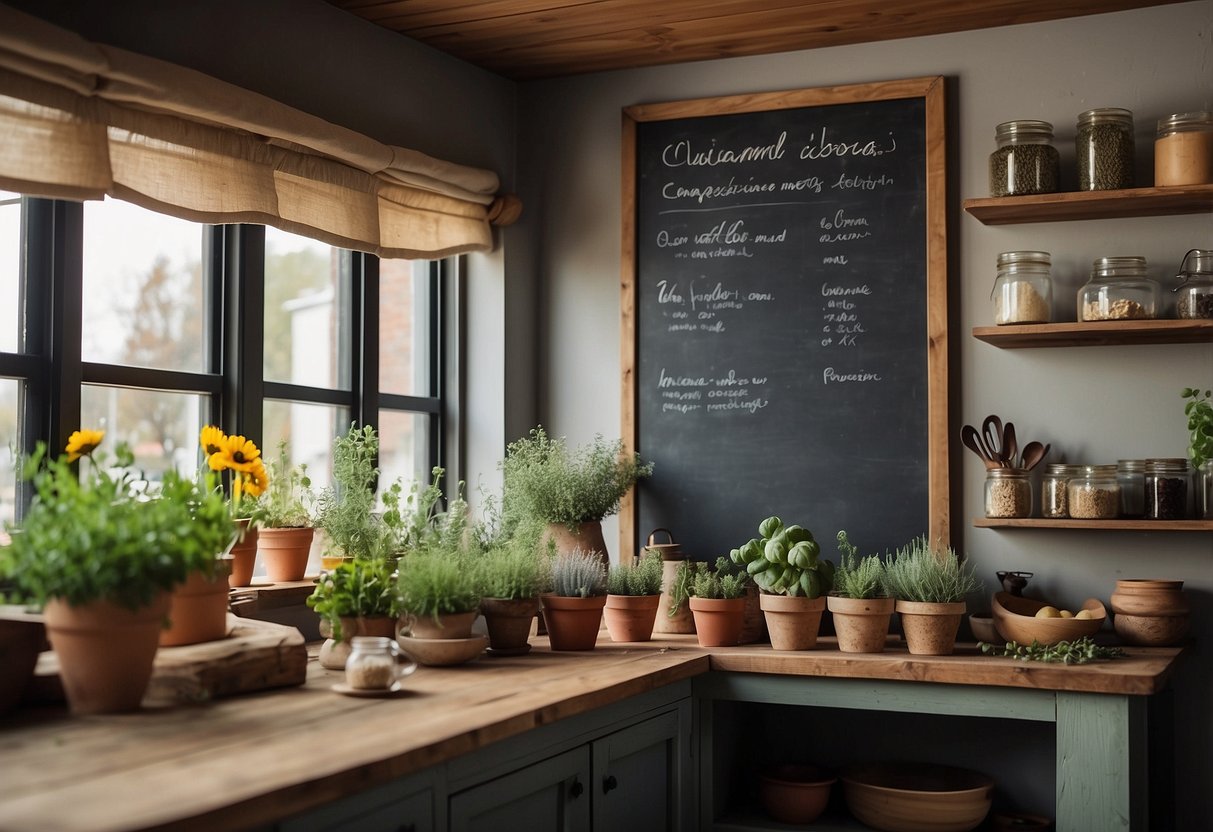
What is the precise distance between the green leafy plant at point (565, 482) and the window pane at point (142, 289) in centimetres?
99

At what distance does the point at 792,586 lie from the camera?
124 inches

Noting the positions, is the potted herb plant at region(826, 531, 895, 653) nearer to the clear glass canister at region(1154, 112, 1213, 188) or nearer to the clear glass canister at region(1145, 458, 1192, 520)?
the clear glass canister at region(1145, 458, 1192, 520)

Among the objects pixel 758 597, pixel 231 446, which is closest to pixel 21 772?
pixel 231 446

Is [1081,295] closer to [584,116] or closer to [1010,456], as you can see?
[1010,456]

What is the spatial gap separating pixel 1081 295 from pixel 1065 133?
1.60 ft

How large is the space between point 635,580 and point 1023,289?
129 cm

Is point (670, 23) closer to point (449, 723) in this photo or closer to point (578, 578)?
point (578, 578)

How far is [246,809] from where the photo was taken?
5.20 ft

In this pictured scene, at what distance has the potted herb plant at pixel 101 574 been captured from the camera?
1.98 meters

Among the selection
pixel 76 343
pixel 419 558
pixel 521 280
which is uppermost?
pixel 521 280

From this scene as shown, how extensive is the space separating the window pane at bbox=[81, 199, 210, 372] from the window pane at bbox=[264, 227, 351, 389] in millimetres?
287

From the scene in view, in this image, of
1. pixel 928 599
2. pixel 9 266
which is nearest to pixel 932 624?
pixel 928 599

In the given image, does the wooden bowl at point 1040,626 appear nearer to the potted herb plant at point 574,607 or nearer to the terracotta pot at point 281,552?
the potted herb plant at point 574,607

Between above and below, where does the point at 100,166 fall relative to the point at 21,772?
above
